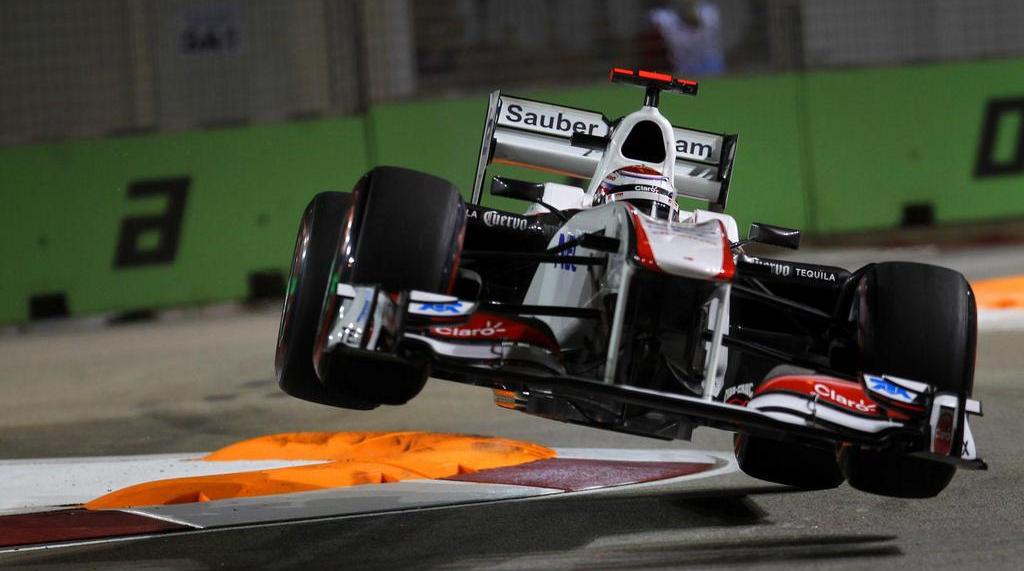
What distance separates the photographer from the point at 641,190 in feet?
18.2

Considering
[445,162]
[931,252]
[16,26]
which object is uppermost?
[16,26]

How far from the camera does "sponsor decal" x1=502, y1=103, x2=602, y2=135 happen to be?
6.68 metres

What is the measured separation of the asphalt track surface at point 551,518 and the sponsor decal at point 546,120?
1528mm

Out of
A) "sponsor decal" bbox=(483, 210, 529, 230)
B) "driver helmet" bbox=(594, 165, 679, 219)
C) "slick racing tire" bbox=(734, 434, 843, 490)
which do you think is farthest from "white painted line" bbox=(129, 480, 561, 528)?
"driver helmet" bbox=(594, 165, 679, 219)

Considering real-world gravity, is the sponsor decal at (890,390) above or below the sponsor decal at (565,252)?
below

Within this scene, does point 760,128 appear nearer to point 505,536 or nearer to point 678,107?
point 678,107

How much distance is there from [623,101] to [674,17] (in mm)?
992

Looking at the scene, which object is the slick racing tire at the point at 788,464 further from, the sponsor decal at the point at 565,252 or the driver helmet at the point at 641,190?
the sponsor decal at the point at 565,252

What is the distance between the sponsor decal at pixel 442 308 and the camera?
4305 millimetres

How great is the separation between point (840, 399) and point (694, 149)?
8.43 feet

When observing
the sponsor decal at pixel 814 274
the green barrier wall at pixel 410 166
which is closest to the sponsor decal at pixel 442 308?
the sponsor decal at pixel 814 274

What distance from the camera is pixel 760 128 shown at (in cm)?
1321

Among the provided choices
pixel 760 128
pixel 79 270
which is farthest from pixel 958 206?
pixel 79 270

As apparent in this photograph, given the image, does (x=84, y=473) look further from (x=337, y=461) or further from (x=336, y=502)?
(x=336, y=502)
